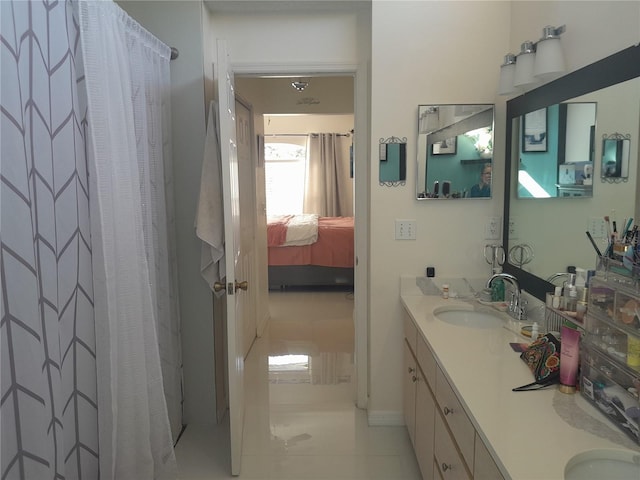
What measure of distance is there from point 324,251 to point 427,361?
149 inches

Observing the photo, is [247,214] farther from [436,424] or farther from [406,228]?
[436,424]

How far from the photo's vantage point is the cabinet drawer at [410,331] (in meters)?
2.17

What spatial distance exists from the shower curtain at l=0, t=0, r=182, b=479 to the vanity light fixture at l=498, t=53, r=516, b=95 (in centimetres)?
168

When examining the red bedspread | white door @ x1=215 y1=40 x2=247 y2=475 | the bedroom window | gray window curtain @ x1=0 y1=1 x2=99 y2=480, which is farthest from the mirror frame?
the bedroom window

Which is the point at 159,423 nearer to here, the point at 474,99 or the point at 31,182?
the point at 31,182

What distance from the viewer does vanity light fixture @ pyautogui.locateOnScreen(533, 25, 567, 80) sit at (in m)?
1.82

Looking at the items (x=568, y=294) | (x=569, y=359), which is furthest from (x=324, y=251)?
(x=569, y=359)

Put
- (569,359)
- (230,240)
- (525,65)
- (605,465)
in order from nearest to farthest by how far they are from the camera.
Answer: (605,465) < (569,359) < (525,65) < (230,240)

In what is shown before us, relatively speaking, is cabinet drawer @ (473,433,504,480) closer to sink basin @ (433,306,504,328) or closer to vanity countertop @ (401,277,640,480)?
vanity countertop @ (401,277,640,480)

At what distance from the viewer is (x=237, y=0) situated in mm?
2424

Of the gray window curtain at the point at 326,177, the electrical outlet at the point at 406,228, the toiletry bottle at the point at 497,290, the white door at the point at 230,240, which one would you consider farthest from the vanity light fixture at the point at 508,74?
the gray window curtain at the point at 326,177

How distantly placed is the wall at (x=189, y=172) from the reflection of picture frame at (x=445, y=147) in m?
1.28

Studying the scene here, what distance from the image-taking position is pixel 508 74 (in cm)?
212

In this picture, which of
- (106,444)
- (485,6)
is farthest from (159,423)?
(485,6)
